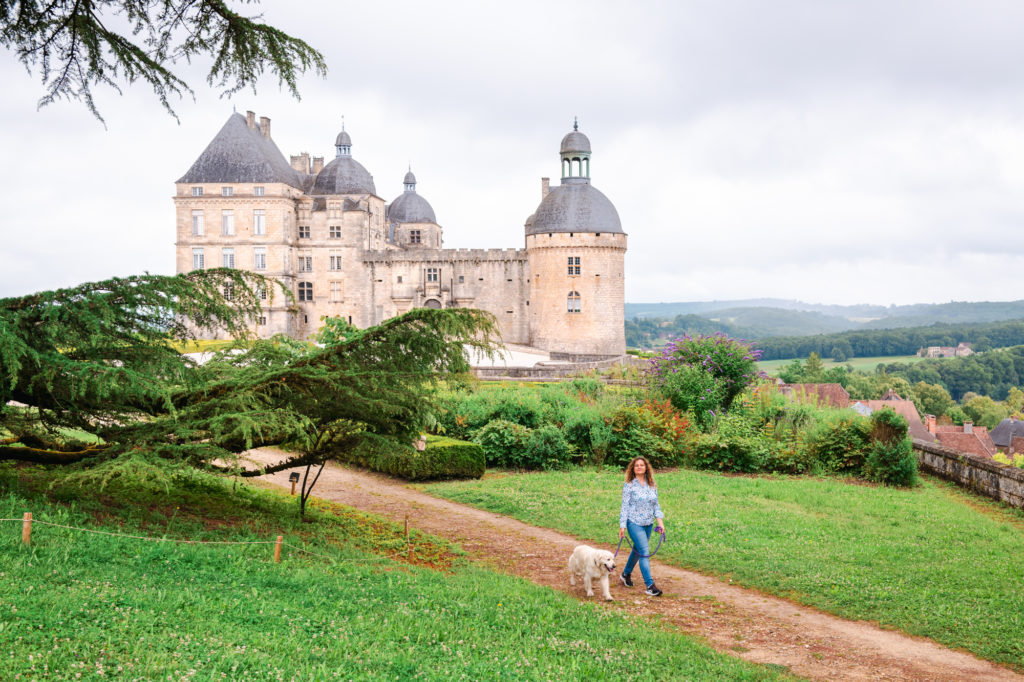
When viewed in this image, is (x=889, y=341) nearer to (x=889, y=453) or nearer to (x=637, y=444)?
(x=889, y=453)

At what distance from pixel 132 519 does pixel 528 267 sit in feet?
135

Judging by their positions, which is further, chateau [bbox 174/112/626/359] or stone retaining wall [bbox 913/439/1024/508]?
chateau [bbox 174/112/626/359]

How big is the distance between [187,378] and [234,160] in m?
40.1

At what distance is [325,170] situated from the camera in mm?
48688

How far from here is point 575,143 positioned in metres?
45.4

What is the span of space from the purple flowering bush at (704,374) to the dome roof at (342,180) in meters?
31.1

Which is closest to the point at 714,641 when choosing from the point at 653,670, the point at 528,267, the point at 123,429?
the point at 653,670

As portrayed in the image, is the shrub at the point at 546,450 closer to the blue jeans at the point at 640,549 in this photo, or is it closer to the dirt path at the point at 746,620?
the dirt path at the point at 746,620

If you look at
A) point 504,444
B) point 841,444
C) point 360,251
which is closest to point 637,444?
point 504,444

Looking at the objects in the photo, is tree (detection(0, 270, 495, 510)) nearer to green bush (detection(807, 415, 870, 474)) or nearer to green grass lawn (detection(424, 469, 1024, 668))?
green grass lawn (detection(424, 469, 1024, 668))

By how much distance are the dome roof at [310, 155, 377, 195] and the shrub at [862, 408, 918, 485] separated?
122 ft

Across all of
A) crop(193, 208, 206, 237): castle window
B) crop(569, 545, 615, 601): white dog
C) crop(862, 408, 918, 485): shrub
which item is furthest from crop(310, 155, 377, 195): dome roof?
crop(569, 545, 615, 601): white dog

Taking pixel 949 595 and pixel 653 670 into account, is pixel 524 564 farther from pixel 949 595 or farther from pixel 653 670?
pixel 949 595

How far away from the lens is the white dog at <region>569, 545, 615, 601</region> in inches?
323
